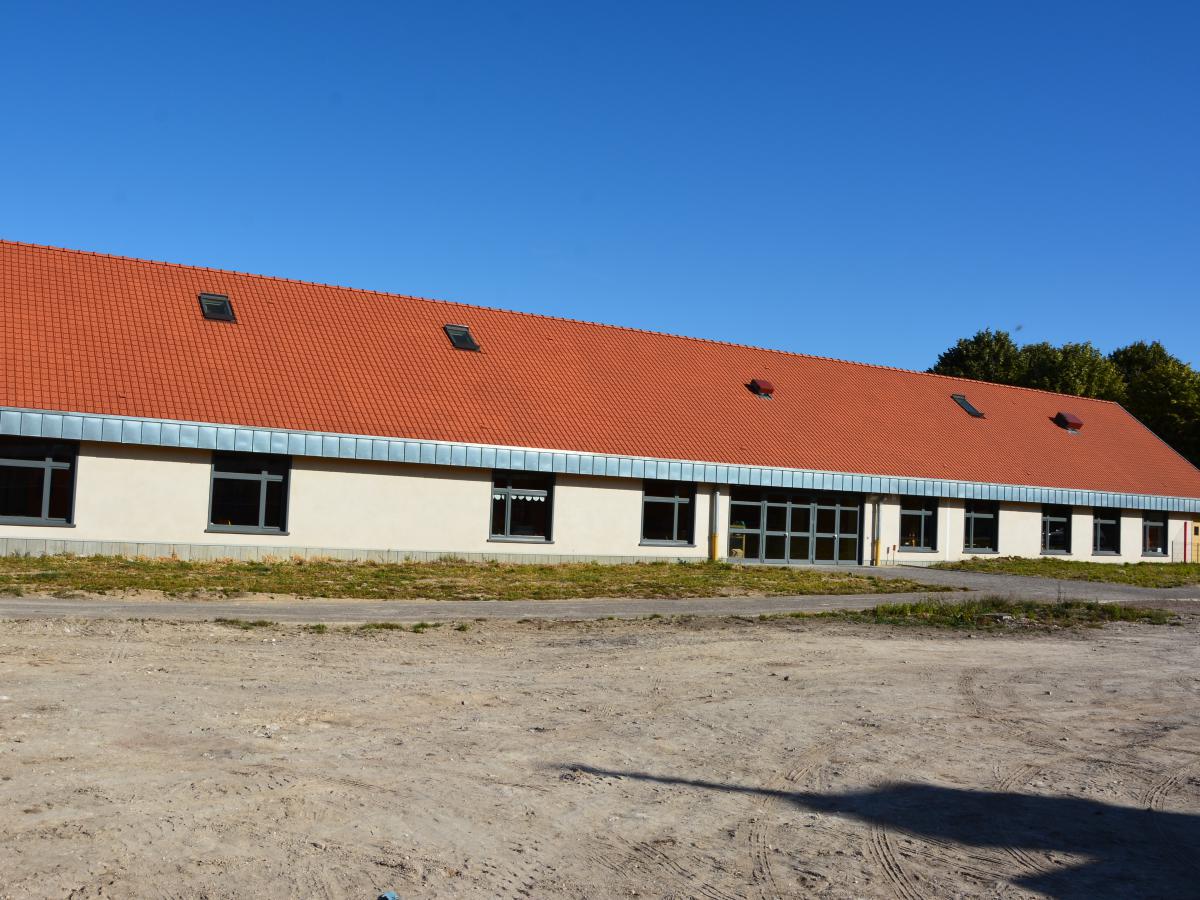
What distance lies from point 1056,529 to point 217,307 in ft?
88.7

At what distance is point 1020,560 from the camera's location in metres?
34.5

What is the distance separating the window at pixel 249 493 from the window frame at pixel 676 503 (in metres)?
9.04

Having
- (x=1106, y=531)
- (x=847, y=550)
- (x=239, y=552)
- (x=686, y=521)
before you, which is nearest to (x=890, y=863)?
(x=239, y=552)

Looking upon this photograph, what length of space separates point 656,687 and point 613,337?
24731 mm

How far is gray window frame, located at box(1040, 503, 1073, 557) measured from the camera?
36.7 metres

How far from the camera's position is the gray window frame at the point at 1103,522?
37.9 metres

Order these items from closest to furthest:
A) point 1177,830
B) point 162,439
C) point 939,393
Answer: point 1177,830 < point 162,439 < point 939,393

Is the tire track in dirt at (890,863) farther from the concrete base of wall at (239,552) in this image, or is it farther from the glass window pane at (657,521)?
the glass window pane at (657,521)

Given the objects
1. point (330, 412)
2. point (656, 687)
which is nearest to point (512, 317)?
point (330, 412)

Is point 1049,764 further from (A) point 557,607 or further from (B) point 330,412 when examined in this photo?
(B) point 330,412

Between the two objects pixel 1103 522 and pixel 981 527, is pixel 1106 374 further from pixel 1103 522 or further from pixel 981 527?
pixel 981 527

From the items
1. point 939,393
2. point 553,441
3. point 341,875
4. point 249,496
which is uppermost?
point 939,393

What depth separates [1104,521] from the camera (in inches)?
1508

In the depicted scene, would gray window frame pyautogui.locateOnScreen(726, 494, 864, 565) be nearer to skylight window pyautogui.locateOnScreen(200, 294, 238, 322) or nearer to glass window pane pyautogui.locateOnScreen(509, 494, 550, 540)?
glass window pane pyautogui.locateOnScreen(509, 494, 550, 540)
